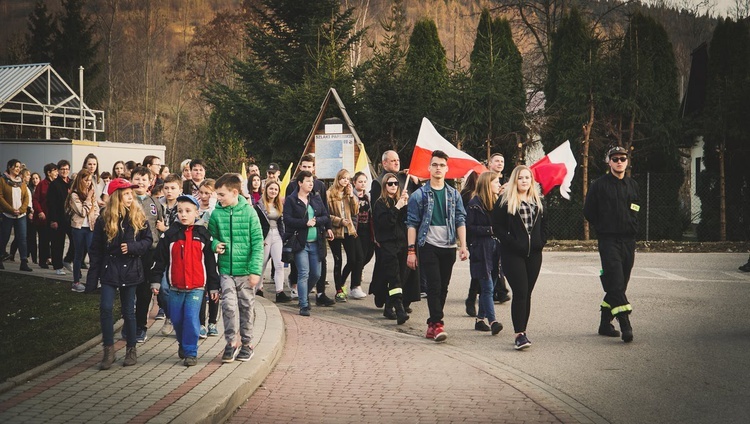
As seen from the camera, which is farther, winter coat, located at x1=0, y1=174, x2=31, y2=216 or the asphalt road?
winter coat, located at x1=0, y1=174, x2=31, y2=216

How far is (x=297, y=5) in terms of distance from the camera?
30.6 m

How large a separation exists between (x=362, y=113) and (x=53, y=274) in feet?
44.8

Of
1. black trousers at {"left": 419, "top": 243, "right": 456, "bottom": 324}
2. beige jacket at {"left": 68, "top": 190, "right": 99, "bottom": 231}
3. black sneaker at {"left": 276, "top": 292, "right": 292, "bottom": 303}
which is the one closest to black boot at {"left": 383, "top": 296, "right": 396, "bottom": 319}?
black trousers at {"left": 419, "top": 243, "right": 456, "bottom": 324}

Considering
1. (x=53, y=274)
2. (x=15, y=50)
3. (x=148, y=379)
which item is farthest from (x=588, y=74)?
(x=15, y=50)

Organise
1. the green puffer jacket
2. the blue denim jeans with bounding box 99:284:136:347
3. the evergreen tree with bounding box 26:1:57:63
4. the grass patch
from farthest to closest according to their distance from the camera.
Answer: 1. the evergreen tree with bounding box 26:1:57:63
2. the grass patch
3. the green puffer jacket
4. the blue denim jeans with bounding box 99:284:136:347

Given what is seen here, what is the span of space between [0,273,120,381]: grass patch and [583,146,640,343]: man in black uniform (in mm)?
5715

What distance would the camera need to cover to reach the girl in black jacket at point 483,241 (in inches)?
394

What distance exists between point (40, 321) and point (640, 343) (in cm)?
702

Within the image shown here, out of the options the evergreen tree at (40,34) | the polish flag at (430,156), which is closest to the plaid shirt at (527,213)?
the polish flag at (430,156)

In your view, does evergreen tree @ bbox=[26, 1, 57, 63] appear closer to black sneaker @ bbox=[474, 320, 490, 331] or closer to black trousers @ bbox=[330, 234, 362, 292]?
black trousers @ bbox=[330, 234, 362, 292]

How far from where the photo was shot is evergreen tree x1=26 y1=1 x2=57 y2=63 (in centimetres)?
5156

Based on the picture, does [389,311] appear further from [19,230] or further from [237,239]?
[19,230]

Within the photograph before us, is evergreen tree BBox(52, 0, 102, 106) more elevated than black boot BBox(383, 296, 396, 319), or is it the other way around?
evergreen tree BBox(52, 0, 102, 106)

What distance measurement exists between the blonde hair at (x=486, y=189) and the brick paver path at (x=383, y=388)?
208 cm
